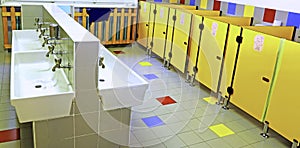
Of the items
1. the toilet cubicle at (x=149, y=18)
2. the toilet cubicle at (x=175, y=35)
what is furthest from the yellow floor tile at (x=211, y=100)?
the toilet cubicle at (x=149, y=18)

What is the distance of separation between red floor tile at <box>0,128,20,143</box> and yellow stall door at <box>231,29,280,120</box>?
2.30m

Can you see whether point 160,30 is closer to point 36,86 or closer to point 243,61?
point 243,61

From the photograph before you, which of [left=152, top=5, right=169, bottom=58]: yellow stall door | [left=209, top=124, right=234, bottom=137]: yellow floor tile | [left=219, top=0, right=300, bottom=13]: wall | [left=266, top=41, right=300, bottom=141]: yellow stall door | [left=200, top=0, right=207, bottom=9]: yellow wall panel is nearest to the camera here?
[left=266, top=41, right=300, bottom=141]: yellow stall door

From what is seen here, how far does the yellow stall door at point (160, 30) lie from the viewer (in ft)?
15.0

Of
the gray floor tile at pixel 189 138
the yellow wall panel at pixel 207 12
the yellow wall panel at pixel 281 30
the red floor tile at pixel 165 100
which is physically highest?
the yellow wall panel at pixel 207 12

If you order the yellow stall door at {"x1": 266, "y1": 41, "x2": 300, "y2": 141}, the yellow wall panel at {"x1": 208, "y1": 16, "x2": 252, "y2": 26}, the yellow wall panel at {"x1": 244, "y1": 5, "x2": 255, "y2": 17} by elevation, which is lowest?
the yellow stall door at {"x1": 266, "y1": 41, "x2": 300, "y2": 141}

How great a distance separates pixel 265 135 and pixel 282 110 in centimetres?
37

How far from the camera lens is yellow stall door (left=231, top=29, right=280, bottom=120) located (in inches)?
107

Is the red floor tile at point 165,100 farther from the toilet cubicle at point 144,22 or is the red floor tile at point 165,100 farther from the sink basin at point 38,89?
the toilet cubicle at point 144,22

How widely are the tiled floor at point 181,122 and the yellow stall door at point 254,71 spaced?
0.76 feet

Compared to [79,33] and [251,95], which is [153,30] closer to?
[251,95]

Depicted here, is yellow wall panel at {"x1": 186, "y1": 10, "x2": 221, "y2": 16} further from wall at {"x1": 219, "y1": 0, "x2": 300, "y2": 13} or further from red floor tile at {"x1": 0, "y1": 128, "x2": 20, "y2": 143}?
red floor tile at {"x1": 0, "y1": 128, "x2": 20, "y2": 143}

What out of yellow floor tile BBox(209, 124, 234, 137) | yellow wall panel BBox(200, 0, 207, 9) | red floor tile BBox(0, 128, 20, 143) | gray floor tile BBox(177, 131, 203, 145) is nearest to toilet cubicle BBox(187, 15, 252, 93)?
yellow floor tile BBox(209, 124, 234, 137)

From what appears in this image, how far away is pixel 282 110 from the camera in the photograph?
2.61m
